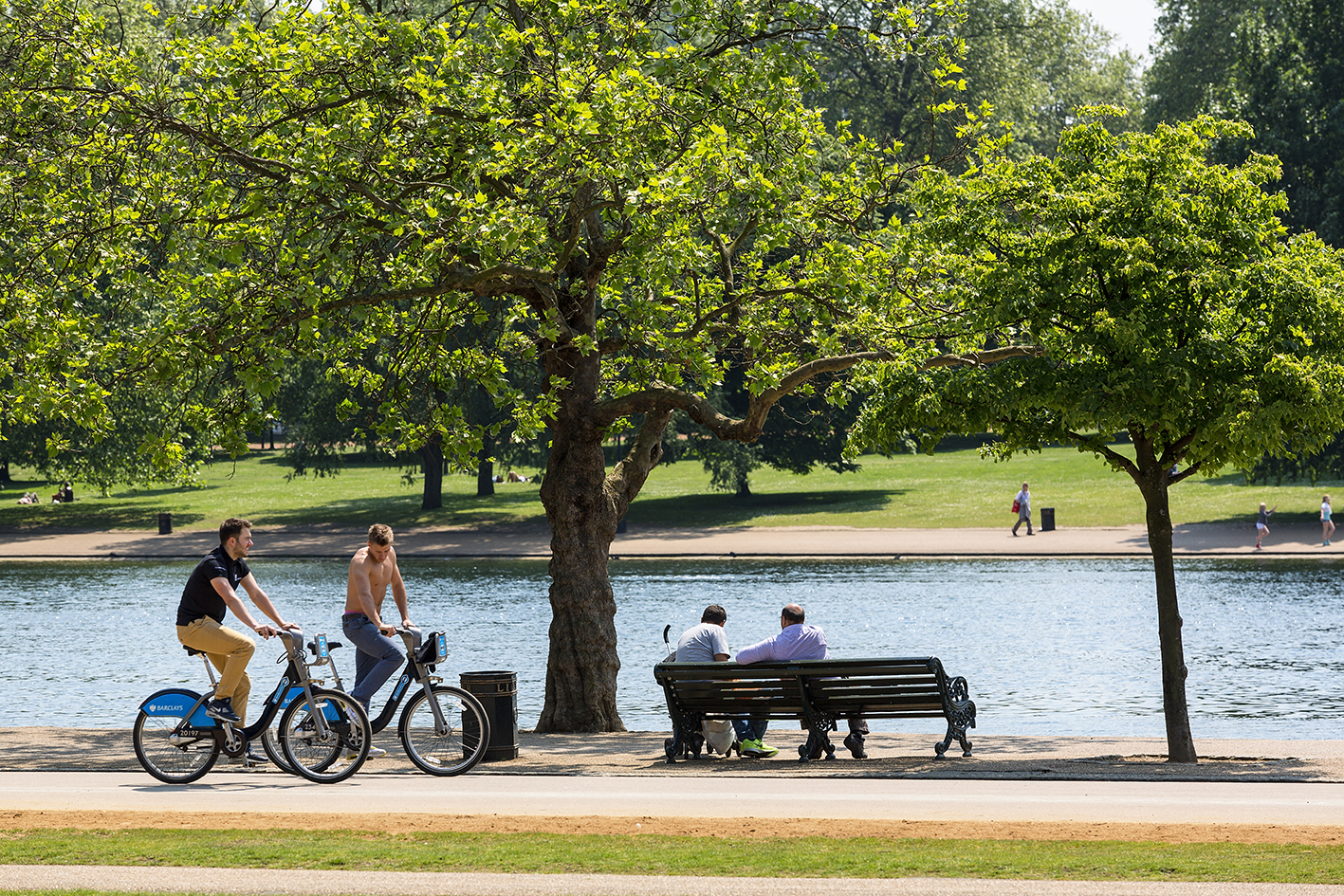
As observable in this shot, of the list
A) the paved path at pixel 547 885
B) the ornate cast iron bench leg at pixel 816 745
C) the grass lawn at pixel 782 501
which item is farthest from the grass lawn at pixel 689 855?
the grass lawn at pixel 782 501

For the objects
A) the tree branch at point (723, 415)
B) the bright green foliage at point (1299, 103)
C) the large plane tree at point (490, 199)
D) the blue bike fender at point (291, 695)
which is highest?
the bright green foliage at point (1299, 103)

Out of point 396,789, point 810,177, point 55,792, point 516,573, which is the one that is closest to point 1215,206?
point 810,177

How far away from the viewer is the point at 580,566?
14.9m

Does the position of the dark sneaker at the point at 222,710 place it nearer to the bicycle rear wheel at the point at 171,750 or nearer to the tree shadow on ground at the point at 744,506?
Answer: the bicycle rear wheel at the point at 171,750

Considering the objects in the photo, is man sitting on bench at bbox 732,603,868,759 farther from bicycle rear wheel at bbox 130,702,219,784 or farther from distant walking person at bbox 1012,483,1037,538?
distant walking person at bbox 1012,483,1037,538

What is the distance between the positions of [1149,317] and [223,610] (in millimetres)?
7402

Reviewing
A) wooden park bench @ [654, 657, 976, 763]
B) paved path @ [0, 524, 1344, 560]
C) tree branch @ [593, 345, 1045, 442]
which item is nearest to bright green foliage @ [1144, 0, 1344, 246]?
paved path @ [0, 524, 1344, 560]

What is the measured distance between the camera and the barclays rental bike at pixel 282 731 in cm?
1004

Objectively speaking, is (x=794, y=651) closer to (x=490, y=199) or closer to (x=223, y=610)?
(x=223, y=610)

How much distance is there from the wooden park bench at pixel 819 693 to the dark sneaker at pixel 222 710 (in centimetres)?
339

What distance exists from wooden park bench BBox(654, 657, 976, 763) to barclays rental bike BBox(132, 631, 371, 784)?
2.76 m

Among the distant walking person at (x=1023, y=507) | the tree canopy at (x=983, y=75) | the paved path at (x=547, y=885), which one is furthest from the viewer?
the tree canopy at (x=983, y=75)

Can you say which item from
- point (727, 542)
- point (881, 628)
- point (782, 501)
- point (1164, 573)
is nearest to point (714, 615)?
point (1164, 573)

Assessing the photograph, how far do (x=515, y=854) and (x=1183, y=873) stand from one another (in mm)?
3243
